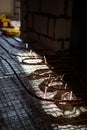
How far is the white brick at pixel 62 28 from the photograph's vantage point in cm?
417

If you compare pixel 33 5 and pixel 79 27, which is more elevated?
pixel 33 5

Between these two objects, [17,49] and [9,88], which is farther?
[17,49]

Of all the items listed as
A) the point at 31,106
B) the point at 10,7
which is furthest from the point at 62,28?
the point at 10,7

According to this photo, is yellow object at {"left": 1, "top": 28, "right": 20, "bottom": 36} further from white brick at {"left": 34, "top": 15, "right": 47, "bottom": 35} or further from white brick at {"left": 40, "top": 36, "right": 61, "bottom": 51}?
white brick at {"left": 40, "top": 36, "right": 61, "bottom": 51}

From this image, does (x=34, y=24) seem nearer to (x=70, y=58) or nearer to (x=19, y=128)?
(x=70, y=58)

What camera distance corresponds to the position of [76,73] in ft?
10.4

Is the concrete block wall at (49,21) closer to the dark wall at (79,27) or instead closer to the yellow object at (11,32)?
the dark wall at (79,27)

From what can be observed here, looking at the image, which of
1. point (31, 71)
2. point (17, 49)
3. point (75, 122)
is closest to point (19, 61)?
point (31, 71)

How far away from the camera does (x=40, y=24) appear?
477cm

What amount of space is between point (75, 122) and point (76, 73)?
1233mm

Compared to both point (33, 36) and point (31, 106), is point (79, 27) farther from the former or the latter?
point (31, 106)

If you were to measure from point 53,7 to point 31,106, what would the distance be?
2429 mm

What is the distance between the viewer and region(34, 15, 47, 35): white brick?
4.58 m

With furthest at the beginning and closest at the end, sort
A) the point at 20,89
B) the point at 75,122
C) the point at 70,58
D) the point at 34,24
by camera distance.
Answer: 1. the point at 34,24
2. the point at 70,58
3. the point at 20,89
4. the point at 75,122
